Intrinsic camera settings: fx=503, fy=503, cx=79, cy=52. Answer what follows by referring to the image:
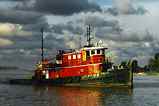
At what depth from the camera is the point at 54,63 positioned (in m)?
102

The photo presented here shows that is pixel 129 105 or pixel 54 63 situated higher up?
pixel 54 63

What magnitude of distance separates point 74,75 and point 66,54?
4442 mm

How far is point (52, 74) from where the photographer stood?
103062 mm

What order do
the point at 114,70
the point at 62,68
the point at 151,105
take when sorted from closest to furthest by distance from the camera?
the point at 151,105, the point at 114,70, the point at 62,68

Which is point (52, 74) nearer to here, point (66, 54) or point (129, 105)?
point (66, 54)

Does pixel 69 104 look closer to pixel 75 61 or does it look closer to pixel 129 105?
pixel 129 105

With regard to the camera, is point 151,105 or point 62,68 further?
point 62,68

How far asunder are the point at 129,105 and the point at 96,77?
31007 millimetres

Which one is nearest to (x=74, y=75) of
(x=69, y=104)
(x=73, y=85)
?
(x=73, y=85)

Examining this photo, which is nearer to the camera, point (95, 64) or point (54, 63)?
point (95, 64)

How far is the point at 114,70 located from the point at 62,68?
12.0 m

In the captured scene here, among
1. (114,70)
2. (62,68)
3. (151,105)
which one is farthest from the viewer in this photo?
(62,68)

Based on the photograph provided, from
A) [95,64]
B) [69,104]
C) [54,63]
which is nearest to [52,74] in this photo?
[54,63]

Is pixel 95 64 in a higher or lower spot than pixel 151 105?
higher
